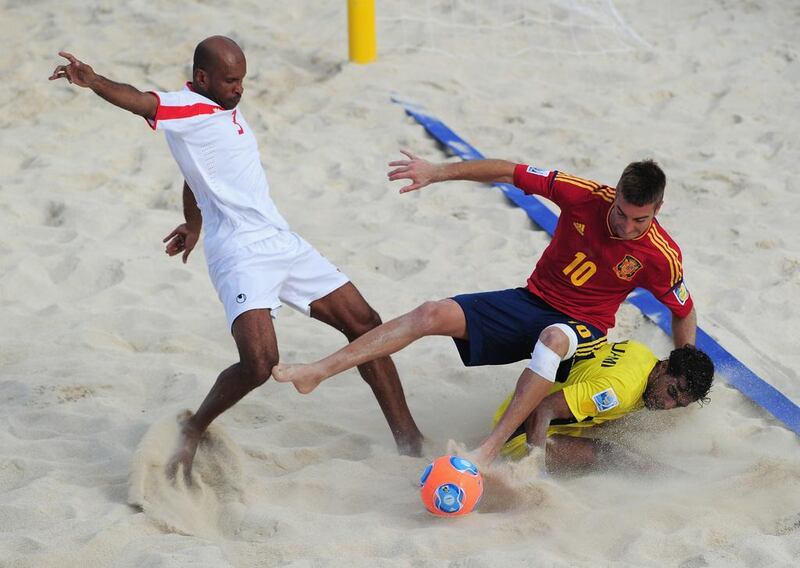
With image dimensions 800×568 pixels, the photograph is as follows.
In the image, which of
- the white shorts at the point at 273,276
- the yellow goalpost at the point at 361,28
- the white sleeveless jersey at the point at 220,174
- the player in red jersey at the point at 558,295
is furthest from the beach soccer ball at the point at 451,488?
the yellow goalpost at the point at 361,28

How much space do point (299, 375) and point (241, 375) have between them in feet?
0.73

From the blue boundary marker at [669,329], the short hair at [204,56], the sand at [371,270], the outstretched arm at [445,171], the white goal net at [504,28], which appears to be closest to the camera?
→ the sand at [371,270]

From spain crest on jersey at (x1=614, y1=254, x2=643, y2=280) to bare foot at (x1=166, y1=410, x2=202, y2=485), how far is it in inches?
69.9

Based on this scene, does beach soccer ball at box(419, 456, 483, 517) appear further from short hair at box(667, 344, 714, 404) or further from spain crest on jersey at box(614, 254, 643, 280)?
spain crest on jersey at box(614, 254, 643, 280)

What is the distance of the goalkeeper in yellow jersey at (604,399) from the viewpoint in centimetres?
404

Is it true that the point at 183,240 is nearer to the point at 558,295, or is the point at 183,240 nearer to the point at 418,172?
the point at 418,172

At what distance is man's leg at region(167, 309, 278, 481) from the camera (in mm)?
3828

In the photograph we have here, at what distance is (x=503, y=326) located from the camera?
425 cm

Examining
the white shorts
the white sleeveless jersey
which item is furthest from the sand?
the white sleeveless jersey

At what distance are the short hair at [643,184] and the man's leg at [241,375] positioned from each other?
1.44 m

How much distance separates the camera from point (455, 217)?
659 centimetres

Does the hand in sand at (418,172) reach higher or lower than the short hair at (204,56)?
lower

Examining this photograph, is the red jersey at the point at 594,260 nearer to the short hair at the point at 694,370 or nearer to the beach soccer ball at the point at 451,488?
the short hair at the point at 694,370

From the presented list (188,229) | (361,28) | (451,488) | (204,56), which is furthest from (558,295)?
(361,28)
